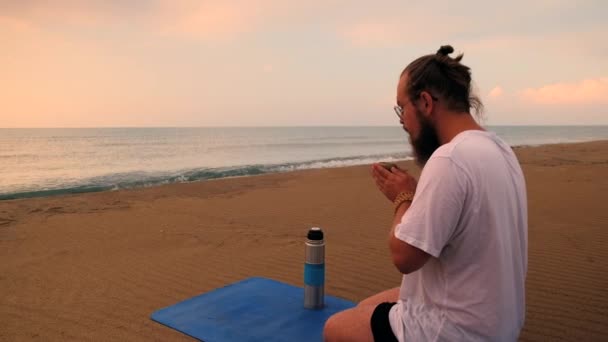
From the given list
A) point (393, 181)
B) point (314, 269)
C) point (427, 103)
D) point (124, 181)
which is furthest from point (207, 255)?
point (124, 181)

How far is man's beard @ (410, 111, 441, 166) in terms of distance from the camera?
1.93 meters

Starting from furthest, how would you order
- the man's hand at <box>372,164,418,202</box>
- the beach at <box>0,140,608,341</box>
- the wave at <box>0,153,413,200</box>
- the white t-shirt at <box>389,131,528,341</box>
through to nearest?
the wave at <box>0,153,413,200</box>, the beach at <box>0,140,608,341</box>, the man's hand at <box>372,164,418,202</box>, the white t-shirt at <box>389,131,528,341</box>

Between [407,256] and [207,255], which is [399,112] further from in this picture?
[207,255]

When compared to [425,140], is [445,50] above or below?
above

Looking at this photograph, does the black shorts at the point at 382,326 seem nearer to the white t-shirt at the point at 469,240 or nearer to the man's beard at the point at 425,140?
the white t-shirt at the point at 469,240

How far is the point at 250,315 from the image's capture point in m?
3.61

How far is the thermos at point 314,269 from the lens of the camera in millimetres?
3582

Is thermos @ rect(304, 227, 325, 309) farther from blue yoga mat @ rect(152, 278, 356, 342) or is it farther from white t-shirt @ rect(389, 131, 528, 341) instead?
white t-shirt @ rect(389, 131, 528, 341)

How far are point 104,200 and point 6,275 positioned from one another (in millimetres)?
5902

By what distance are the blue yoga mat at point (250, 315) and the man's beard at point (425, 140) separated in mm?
1776

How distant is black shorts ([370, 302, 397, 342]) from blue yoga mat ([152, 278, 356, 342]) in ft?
3.73

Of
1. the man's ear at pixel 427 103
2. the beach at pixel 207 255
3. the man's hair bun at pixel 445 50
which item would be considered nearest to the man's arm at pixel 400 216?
the man's ear at pixel 427 103

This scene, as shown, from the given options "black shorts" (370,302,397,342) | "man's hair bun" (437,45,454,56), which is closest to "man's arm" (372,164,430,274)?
"black shorts" (370,302,397,342)

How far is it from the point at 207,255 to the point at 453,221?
15.9 ft
